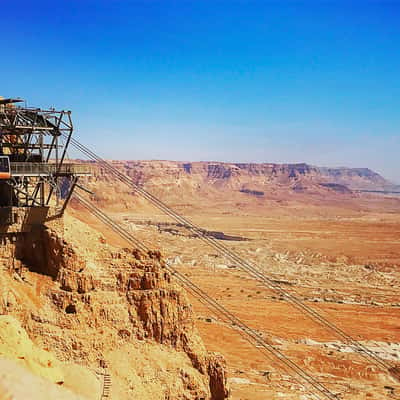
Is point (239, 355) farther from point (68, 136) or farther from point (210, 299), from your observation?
point (68, 136)

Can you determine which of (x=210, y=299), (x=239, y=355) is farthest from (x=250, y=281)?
(x=239, y=355)

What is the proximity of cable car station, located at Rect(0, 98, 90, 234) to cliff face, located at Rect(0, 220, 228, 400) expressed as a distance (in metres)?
0.84

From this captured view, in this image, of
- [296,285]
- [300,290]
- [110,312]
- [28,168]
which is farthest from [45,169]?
[296,285]

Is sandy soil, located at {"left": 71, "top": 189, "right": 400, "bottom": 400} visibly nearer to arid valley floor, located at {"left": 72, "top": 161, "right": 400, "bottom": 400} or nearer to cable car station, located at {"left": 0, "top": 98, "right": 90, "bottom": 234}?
arid valley floor, located at {"left": 72, "top": 161, "right": 400, "bottom": 400}

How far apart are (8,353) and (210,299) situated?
51.1 metres

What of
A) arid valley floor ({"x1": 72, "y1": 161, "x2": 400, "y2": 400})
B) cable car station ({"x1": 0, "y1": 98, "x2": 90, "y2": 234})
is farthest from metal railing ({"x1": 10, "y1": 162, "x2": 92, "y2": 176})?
arid valley floor ({"x1": 72, "y1": 161, "x2": 400, "y2": 400})

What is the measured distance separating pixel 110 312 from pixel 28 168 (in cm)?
598

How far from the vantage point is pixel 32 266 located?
17047 mm

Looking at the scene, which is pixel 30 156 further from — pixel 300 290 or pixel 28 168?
pixel 300 290

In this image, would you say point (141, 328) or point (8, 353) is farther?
point (141, 328)

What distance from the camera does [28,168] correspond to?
1727 cm

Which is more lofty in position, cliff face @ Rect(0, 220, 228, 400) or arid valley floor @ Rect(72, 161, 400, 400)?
cliff face @ Rect(0, 220, 228, 400)

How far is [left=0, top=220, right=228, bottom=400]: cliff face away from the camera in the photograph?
1531cm

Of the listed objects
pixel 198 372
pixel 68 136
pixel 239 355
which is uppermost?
pixel 68 136
